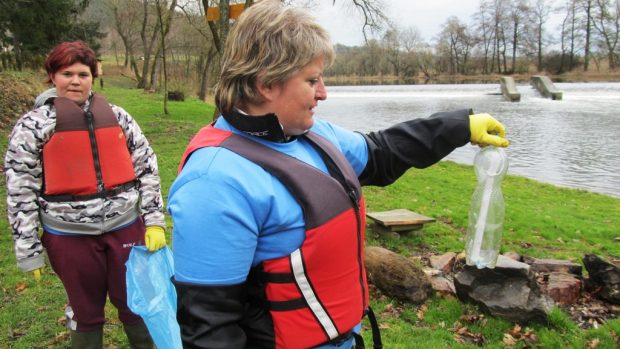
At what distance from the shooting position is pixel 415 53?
80688 millimetres

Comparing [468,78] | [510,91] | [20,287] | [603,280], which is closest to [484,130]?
[603,280]

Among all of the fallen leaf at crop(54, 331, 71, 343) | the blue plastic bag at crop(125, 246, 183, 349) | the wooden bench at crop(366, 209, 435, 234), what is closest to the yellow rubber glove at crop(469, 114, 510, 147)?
the blue plastic bag at crop(125, 246, 183, 349)

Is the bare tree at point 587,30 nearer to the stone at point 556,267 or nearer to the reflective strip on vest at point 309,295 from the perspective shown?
the stone at point 556,267

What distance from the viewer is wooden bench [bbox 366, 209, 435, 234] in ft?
22.4

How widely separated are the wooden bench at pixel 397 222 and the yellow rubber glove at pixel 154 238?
4.20 meters

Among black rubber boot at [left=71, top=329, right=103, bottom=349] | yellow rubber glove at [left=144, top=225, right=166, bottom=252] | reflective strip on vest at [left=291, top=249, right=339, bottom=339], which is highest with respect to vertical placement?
reflective strip on vest at [left=291, top=249, right=339, bottom=339]

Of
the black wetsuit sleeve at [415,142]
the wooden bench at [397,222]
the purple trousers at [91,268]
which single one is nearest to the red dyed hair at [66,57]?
the purple trousers at [91,268]

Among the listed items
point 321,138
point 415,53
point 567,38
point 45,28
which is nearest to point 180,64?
point 45,28

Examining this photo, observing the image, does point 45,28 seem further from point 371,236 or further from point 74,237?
point 74,237

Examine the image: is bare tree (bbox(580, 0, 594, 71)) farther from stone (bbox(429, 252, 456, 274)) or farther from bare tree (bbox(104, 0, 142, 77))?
stone (bbox(429, 252, 456, 274))

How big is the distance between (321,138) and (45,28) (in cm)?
2556

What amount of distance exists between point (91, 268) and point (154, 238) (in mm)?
408

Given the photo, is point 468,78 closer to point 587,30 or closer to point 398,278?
point 587,30

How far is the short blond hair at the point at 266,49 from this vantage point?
1.53 m
